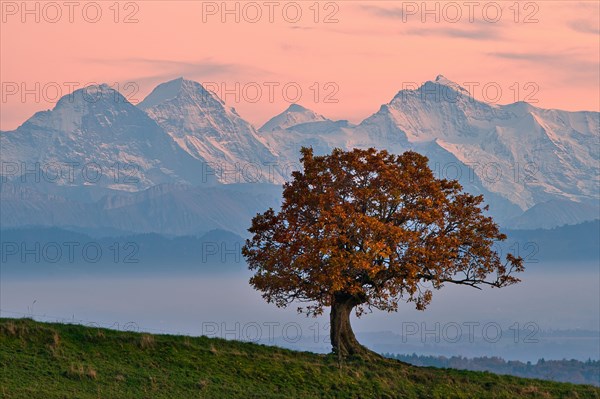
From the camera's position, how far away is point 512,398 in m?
64.0

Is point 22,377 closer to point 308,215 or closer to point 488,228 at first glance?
point 308,215

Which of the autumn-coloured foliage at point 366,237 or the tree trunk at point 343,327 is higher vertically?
the autumn-coloured foliage at point 366,237

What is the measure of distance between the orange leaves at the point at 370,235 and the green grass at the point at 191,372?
4.67 m

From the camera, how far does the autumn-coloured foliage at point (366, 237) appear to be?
67.9m

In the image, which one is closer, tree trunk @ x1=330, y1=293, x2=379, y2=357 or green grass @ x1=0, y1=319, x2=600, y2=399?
green grass @ x1=0, y1=319, x2=600, y2=399

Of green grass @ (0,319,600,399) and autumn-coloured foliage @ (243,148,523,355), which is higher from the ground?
autumn-coloured foliage @ (243,148,523,355)

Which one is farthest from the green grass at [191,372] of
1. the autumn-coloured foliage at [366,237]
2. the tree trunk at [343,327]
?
the autumn-coloured foliage at [366,237]

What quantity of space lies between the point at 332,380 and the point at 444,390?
682cm

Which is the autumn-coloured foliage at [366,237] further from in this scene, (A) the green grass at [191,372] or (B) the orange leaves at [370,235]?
(A) the green grass at [191,372]

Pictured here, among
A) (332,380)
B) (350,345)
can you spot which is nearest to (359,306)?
(350,345)

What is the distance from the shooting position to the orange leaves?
6781 centimetres

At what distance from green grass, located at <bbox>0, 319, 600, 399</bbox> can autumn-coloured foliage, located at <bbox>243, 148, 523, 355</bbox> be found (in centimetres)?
444

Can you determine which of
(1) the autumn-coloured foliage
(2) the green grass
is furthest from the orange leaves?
(2) the green grass

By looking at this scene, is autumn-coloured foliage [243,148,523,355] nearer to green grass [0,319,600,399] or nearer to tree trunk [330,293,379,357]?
tree trunk [330,293,379,357]
